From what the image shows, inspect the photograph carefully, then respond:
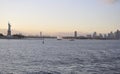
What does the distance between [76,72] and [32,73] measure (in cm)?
552

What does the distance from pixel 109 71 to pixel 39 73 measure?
9207 mm

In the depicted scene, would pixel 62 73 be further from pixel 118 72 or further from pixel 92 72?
pixel 118 72

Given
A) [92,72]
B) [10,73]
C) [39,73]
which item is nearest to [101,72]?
[92,72]

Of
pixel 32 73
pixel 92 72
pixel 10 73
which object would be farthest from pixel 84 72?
pixel 10 73

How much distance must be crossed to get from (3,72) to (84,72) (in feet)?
33.7

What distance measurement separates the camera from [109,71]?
37125 mm

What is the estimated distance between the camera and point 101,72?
1431 inches

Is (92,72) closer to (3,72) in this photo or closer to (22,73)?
(22,73)

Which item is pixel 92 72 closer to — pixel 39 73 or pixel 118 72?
pixel 118 72

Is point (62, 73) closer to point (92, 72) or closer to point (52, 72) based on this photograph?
point (52, 72)

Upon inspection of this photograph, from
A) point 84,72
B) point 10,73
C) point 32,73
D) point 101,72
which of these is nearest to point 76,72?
point 84,72

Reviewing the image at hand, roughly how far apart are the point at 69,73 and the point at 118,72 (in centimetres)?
638

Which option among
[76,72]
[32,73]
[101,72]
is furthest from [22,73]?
[101,72]

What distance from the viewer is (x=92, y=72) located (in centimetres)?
3603
